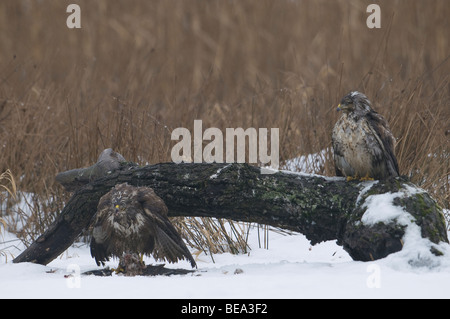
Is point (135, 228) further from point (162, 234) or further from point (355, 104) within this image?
point (355, 104)

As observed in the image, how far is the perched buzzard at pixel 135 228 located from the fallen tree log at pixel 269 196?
26 cm

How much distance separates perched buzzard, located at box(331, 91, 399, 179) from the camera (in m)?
4.23

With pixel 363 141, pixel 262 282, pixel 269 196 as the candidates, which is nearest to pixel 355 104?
pixel 363 141

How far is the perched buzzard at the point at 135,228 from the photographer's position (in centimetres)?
399

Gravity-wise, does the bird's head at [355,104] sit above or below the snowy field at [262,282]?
above

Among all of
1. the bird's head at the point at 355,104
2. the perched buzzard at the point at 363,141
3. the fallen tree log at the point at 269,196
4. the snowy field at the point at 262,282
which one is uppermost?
the bird's head at the point at 355,104

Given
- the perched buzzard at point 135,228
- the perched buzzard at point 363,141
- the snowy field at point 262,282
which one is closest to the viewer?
the snowy field at point 262,282

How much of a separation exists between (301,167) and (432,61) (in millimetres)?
3981

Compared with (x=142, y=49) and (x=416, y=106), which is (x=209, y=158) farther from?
(x=142, y=49)

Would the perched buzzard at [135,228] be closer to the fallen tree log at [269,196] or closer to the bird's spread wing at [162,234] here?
the bird's spread wing at [162,234]

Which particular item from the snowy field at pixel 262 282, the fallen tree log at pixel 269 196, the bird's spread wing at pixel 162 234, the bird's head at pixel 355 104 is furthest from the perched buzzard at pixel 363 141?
the bird's spread wing at pixel 162 234

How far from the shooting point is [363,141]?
166 inches

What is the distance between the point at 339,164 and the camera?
439 cm

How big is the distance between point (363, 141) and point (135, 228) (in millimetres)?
1537
